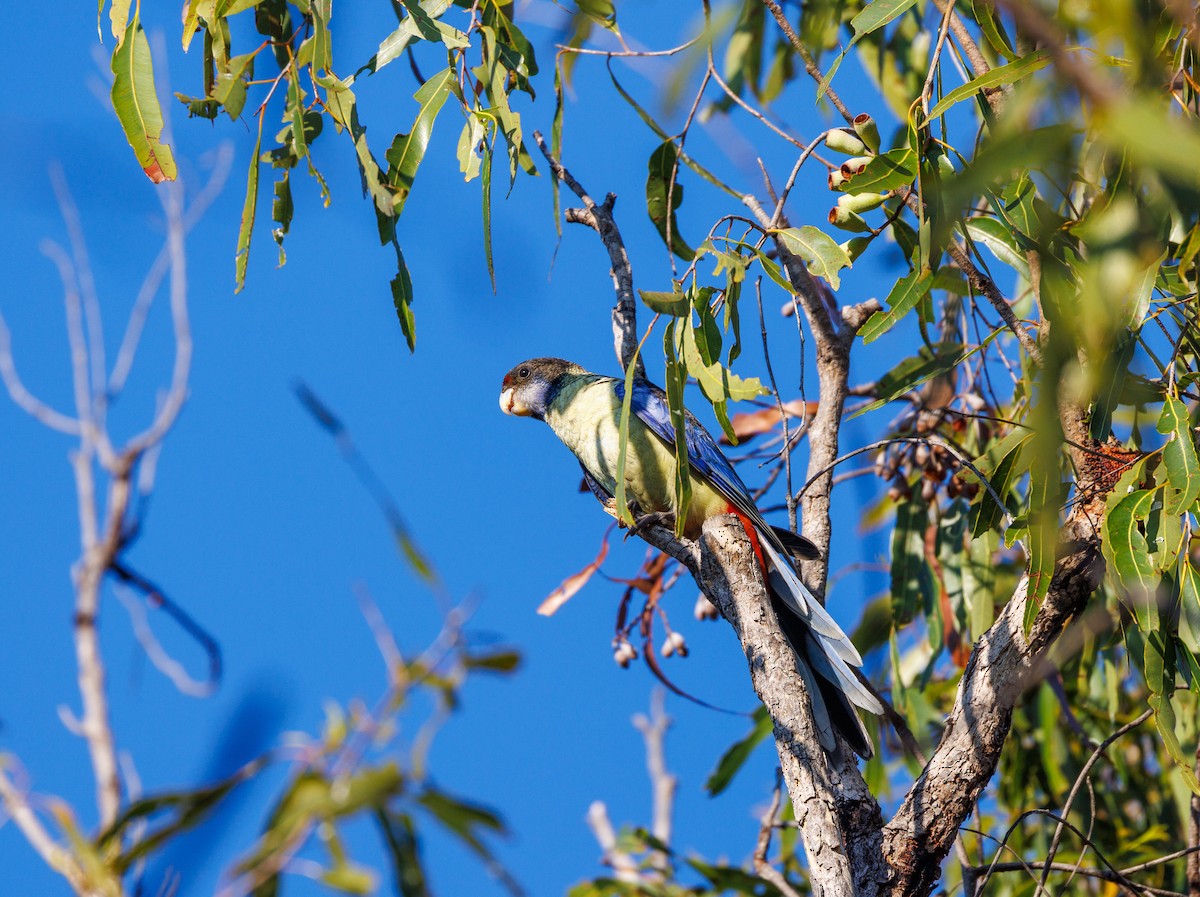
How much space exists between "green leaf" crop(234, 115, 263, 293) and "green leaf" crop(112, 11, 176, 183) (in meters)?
0.24

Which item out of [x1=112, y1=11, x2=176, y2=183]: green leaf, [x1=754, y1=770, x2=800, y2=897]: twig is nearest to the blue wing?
[x1=754, y1=770, x2=800, y2=897]: twig

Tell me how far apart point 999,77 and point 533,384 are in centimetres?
235

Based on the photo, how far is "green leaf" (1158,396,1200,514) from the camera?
2.21m

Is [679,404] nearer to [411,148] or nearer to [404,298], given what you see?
[404,298]

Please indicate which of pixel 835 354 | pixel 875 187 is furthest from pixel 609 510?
pixel 875 187

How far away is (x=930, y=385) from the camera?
12.3 feet

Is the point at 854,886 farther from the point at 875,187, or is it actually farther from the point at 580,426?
the point at 580,426

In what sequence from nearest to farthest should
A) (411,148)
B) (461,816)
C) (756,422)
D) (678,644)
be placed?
1. (461,816)
2. (411,148)
3. (678,644)
4. (756,422)

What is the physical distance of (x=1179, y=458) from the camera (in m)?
2.26

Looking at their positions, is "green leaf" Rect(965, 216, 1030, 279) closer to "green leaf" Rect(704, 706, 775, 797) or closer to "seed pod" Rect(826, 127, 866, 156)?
"seed pod" Rect(826, 127, 866, 156)

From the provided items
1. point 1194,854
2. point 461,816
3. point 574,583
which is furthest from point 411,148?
point 1194,854

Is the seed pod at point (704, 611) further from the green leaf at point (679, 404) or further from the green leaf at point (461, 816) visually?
the green leaf at point (461, 816)

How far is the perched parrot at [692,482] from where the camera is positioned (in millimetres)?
2729

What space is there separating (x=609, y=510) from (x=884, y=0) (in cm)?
156
